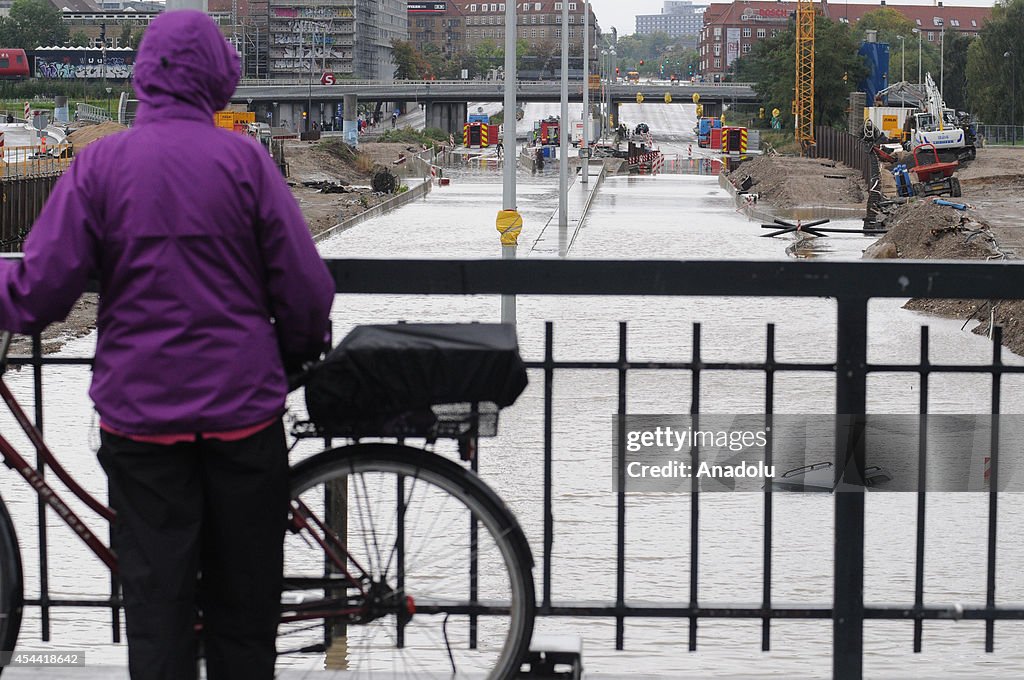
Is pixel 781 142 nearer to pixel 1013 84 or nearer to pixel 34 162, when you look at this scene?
pixel 1013 84

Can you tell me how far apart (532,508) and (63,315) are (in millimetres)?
9618

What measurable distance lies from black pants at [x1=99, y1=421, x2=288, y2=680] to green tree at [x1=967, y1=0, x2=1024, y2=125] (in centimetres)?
11057

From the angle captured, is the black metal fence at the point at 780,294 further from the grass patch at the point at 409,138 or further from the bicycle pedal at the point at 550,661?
the grass patch at the point at 409,138

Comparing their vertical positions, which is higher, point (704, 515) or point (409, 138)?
point (409, 138)

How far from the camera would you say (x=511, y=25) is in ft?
99.2

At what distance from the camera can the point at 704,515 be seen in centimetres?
1303

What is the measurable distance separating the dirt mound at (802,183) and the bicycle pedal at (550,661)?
5349 cm

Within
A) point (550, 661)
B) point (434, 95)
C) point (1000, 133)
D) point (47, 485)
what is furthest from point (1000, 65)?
point (47, 485)

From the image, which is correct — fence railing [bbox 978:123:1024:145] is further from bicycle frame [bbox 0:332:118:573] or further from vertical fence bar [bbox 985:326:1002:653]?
bicycle frame [bbox 0:332:118:573]

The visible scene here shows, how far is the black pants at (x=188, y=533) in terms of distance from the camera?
348 cm

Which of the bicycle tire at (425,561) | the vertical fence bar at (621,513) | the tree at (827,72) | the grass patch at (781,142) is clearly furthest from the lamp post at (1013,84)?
the bicycle tire at (425,561)

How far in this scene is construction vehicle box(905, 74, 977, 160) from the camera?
71625 mm

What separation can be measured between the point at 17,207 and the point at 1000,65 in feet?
289

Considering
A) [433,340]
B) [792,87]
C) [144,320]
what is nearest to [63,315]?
[144,320]
